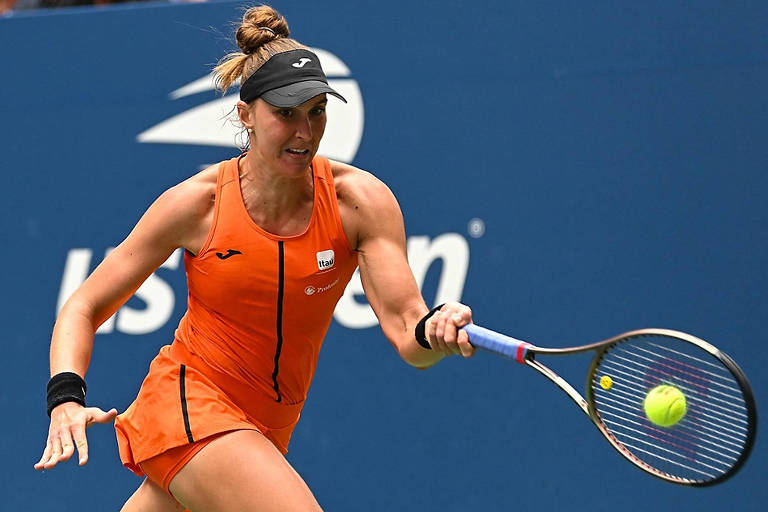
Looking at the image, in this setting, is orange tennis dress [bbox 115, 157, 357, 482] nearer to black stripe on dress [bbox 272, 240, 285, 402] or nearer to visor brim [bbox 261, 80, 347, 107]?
black stripe on dress [bbox 272, 240, 285, 402]

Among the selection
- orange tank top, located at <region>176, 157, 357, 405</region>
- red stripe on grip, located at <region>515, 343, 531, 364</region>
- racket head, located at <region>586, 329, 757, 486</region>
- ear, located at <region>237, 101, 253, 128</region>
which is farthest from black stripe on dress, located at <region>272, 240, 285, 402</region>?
racket head, located at <region>586, 329, 757, 486</region>

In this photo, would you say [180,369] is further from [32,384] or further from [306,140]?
[32,384]

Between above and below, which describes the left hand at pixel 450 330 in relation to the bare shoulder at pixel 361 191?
below

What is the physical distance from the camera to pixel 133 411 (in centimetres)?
311

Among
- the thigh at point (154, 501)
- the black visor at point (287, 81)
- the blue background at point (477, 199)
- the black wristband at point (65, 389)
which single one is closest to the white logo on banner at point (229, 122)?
the blue background at point (477, 199)

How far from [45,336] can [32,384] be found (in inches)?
7.6

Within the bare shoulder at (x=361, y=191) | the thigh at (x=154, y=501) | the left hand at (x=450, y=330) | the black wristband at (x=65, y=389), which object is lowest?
the thigh at (x=154, y=501)

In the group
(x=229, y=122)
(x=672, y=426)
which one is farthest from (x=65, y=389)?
(x=229, y=122)

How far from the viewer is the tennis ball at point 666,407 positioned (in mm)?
2631

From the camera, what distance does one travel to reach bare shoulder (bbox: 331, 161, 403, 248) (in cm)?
299

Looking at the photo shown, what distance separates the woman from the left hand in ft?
0.40

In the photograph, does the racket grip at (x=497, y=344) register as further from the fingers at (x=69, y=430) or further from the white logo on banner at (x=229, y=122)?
the white logo on banner at (x=229, y=122)

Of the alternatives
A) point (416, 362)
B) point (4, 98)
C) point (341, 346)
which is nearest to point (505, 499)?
point (341, 346)

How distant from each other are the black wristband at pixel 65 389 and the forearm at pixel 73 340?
4 cm
